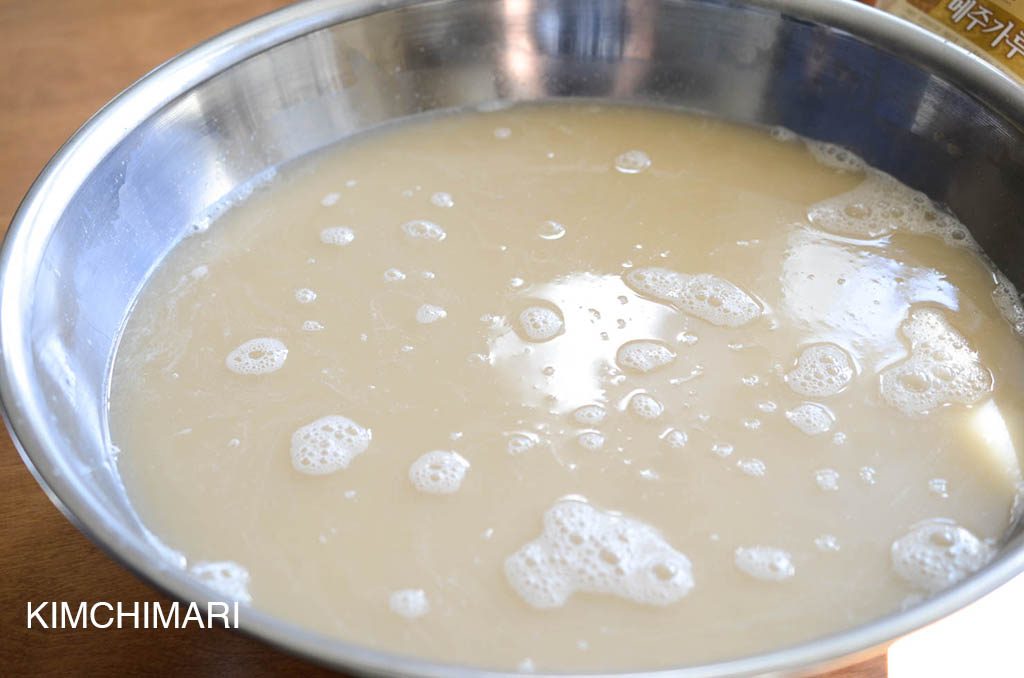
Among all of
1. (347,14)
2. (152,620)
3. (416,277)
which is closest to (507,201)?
(416,277)

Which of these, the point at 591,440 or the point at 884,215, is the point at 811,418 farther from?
the point at 884,215

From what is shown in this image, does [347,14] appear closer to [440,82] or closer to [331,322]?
[440,82]

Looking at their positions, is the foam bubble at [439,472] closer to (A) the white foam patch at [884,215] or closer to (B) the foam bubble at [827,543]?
(B) the foam bubble at [827,543]

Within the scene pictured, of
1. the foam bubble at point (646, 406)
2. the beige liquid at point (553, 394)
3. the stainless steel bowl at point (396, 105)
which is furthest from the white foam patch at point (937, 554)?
the stainless steel bowl at point (396, 105)

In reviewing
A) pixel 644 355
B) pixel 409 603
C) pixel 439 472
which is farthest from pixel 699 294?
pixel 409 603

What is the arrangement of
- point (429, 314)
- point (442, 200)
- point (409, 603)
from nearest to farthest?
1. point (409, 603)
2. point (429, 314)
3. point (442, 200)

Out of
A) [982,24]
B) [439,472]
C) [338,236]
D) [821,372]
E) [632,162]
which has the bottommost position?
[439,472]

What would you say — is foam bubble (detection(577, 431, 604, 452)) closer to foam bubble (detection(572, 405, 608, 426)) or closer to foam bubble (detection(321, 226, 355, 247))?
foam bubble (detection(572, 405, 608, 426))
